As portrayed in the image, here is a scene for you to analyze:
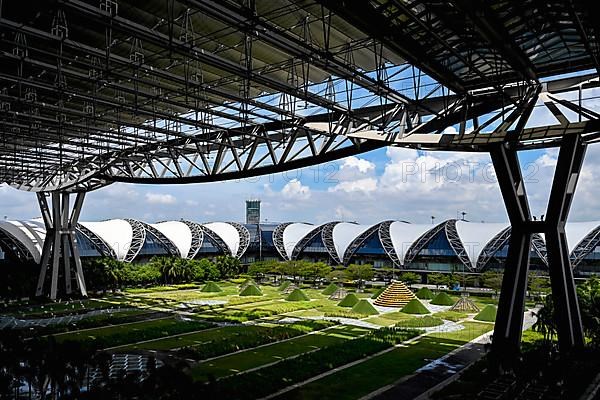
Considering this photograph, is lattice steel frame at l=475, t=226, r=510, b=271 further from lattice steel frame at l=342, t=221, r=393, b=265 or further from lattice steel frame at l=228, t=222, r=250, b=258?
lattice steel frame at l=228, t=222, r=250, b=258

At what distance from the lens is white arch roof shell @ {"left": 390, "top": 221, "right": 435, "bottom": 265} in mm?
56656

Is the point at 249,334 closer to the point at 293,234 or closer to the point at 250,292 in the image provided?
the point at 250,292

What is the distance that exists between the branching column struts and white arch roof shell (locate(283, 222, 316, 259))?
48.5 meters

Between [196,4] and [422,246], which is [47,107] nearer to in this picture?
[196,4]

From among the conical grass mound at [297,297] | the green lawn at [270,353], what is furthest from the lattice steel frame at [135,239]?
the green lawn at [270,353]

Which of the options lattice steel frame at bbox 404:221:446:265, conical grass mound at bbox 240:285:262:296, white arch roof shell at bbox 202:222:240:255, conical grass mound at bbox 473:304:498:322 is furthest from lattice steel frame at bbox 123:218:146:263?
conical grass mound at bbox 473:304:498:322

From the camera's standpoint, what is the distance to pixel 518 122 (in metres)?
17.2

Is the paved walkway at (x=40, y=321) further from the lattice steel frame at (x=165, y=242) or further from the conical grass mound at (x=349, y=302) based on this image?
the lattice steel frame at (x=165, y=242)

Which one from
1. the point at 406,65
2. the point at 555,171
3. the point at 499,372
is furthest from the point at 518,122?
the point at 499,372

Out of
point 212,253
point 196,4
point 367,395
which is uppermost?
point 196,4

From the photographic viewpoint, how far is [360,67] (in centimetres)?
1948

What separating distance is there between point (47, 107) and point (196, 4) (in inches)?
421

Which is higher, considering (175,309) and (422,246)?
(422,246)

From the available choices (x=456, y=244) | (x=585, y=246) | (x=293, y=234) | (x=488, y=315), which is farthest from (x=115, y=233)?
(x=585, y=246)
